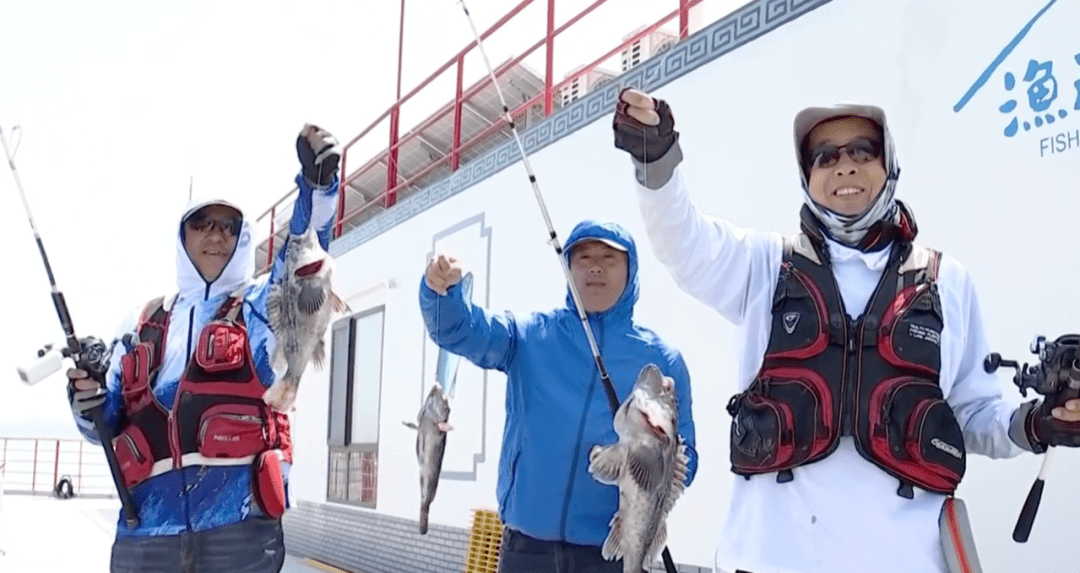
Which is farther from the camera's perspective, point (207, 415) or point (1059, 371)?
point (207, 415)

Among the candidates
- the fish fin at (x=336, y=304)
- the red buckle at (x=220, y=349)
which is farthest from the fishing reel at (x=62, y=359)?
the fish fin at (x=336, y=304)

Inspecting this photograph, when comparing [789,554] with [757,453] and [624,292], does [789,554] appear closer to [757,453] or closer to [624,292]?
[757,453]

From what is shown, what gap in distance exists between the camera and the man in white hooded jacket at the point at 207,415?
285 centimetres

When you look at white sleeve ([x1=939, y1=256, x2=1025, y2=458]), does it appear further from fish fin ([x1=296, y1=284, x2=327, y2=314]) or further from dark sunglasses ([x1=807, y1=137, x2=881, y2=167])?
fish fin ([x1=296, y1=284, x2=327, y2=314])

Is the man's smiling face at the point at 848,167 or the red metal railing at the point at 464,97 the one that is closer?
the man's smiling face at the point at 848,167

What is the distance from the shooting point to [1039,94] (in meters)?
3.21

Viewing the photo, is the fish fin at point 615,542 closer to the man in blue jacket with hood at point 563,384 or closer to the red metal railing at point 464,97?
the man in blue jacket with hood at point 563,384

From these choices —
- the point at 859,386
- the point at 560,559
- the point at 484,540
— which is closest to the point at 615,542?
the point at 560,559

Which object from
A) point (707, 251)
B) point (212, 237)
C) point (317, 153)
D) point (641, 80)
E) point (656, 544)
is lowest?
point (656, 544)

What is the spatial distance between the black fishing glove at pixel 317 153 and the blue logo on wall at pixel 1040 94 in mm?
2336

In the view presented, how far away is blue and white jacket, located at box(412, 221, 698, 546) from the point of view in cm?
264

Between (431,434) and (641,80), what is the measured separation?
9.74 feet

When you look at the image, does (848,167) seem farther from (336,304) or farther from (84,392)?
(84,392)

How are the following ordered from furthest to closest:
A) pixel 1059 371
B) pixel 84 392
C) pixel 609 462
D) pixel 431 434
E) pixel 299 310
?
1. pixel 431 434
2. pixel 84 392
3. pixel 299 310
4. pixel 609 462
5. pixel 1059 371
